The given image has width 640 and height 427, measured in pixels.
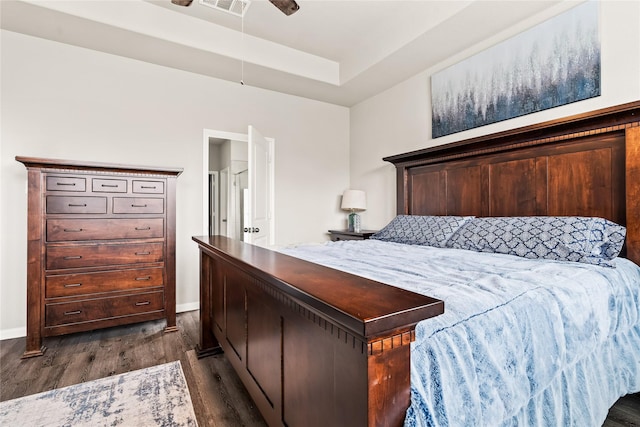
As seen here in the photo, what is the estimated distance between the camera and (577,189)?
2174 mm

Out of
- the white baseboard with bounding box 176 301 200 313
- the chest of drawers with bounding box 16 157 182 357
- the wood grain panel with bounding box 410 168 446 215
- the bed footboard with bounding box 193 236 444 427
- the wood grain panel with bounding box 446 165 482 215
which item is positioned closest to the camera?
the bed footboard with bounding box 193 236 444 427

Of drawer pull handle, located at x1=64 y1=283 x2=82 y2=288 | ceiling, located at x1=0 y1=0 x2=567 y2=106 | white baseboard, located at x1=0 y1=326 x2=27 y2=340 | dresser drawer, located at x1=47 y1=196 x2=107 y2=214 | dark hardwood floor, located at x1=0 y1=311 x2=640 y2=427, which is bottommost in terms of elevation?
dark hardwood floor, located at x1=0 y1=311 x2=640 y2=427

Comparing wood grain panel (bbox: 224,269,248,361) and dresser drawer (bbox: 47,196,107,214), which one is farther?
dresser drawer (bbox: 47,196,107,214)

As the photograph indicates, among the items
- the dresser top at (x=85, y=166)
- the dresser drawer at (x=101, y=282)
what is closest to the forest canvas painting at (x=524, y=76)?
the dresser top at (x=85, y=166)

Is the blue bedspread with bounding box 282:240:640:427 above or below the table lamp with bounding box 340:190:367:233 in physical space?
below

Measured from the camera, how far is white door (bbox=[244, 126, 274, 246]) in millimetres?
3021

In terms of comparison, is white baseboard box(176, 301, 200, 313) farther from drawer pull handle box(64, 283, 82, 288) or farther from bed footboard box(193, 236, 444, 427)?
bed footboard box(193, 236, 444, 427)

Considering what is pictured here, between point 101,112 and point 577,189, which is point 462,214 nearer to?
point 577,189

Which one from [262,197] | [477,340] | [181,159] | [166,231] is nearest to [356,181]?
[262,197]

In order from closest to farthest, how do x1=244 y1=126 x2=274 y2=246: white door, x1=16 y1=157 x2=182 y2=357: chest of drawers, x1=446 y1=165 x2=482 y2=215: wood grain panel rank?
x1=16 y1=157 x2=182 y2=357: chest of drawers
x1=446 y1=165 x2=482 y2=215: wood grain panel
x1=244 y1=126 x2=274 y2=246: white door

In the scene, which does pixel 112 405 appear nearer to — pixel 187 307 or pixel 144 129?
pixel 187 307

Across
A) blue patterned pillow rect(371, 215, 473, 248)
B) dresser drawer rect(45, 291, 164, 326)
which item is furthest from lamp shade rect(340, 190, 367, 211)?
dresser drawer rect(45, 291, 164, 326)

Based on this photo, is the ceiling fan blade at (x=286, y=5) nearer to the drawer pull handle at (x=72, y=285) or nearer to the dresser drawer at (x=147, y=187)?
the dresser drawer at (x=147, y=187)

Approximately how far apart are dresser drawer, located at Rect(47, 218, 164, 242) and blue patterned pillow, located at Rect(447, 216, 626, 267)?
257cm
